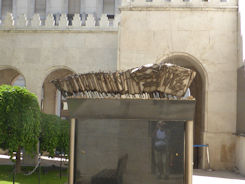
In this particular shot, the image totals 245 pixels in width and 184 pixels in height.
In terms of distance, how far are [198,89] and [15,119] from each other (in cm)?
979

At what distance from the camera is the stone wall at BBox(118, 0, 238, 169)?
1369 cm

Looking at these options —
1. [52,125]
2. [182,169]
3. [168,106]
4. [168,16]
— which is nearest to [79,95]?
[168,106]

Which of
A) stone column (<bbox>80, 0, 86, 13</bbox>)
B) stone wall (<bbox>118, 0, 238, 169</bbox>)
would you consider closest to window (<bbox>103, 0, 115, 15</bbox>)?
stone column (<bbox>80, 0, 86, 13</bbox>)

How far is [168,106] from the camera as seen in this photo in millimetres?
7488

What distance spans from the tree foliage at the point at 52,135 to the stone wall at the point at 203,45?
3.70 meters

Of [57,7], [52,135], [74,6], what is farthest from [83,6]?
→ [52,135]

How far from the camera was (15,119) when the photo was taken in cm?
1186

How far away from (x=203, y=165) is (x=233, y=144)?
1.55 meters

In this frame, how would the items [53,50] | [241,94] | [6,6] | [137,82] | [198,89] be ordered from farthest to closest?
1. [6,6]
2. [198,89]
3. [53,50]
4. [241,94]
5. [137,82]

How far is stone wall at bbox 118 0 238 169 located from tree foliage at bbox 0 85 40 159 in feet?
14.3

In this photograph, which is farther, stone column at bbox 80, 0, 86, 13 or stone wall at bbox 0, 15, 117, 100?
stone column at bbox 80, 0, 86, 13

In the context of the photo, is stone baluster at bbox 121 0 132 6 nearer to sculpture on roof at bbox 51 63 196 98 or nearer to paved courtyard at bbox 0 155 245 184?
sculpture on roof at bbox 51 63 196 98

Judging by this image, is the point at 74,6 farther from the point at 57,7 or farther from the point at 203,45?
the point at 203,45

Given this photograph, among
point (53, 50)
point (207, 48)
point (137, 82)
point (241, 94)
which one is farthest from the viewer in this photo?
point (53, 50)
